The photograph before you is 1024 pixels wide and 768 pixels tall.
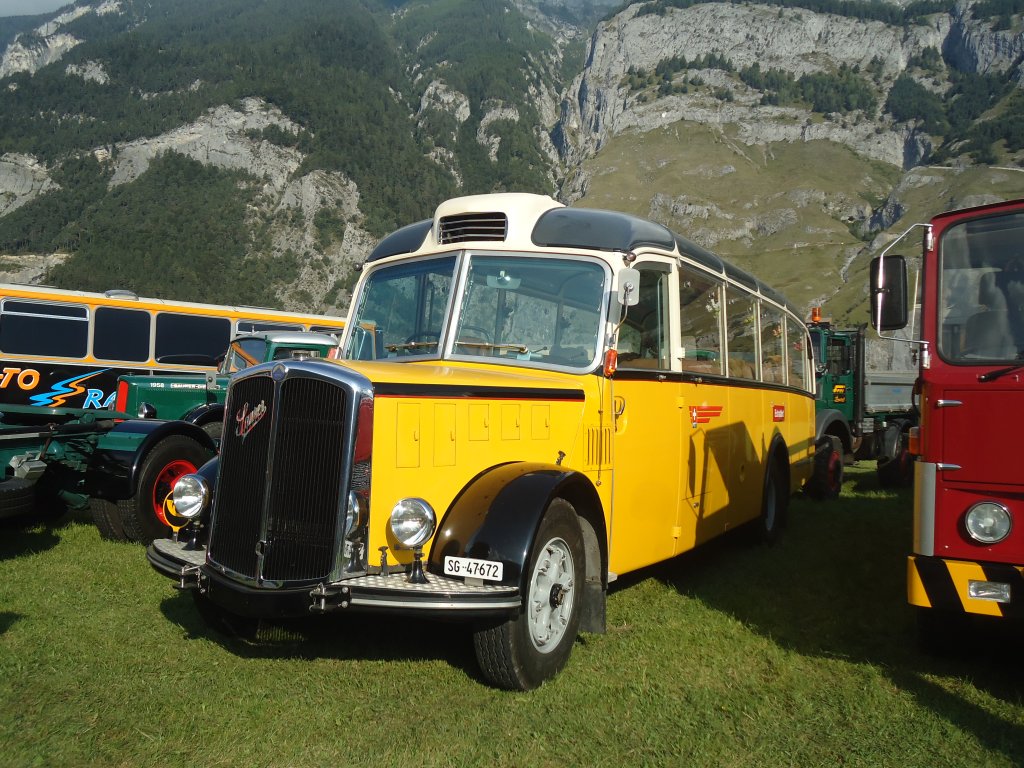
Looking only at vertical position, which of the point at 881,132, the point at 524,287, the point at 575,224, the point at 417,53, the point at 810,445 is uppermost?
the point at 417,53

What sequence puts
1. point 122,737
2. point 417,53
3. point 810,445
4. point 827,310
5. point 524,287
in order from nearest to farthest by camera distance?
point 122,737
point 524,287
point 810,445
point 827,310
point 417,53

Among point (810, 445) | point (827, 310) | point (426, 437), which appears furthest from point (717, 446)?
point (827, 310)

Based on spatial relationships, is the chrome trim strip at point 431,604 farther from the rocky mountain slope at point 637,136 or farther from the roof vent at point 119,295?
the rocky mountain slope at point 637,136

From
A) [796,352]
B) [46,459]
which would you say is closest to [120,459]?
[46,459]

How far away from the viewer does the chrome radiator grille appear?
4246mm

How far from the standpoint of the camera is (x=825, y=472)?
11.8 m

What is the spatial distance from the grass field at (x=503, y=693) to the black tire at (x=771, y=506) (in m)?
1.97

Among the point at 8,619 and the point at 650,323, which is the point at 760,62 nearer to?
the point at 650,323

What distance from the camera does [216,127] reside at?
132375 mm

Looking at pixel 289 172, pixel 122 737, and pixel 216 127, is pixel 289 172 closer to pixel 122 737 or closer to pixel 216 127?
pixel 216 127

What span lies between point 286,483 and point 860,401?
47.8ft

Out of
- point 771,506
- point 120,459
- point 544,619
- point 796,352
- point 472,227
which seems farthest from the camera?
point 796,352

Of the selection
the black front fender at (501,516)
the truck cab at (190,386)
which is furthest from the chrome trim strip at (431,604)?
the truck cab at (190,386)

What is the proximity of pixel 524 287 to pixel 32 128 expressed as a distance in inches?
6173
